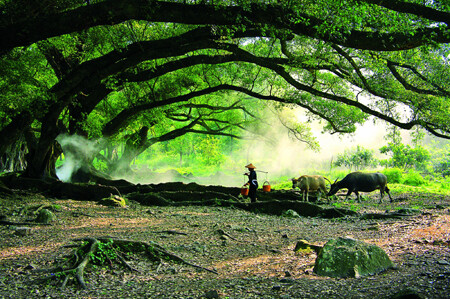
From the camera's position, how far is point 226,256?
7438mm

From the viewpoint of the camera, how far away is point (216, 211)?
13.7 metres

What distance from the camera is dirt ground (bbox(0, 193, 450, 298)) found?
5.01m

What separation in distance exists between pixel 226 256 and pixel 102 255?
236 cm

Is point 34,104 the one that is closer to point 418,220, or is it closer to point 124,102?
point 124,102

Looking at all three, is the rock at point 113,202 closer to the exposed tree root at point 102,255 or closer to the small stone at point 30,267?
the exposed tree root at point 102,255

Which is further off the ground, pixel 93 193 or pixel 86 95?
pixel 86 95

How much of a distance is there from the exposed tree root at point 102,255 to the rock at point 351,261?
72.2 inches

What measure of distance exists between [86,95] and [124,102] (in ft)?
21.7

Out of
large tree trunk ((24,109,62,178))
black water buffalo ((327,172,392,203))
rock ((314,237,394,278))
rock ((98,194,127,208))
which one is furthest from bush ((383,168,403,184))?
rock ((314,237,394,278))

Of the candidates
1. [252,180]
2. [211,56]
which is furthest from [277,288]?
[211,56]

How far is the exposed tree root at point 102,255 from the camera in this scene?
5.57m

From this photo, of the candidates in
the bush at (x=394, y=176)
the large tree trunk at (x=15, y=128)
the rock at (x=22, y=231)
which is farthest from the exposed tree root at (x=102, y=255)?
the bush at (x=394, y=176)

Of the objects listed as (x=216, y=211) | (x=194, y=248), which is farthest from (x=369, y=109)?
(x=194, y=248)

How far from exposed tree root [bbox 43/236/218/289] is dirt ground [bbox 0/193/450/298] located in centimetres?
12
